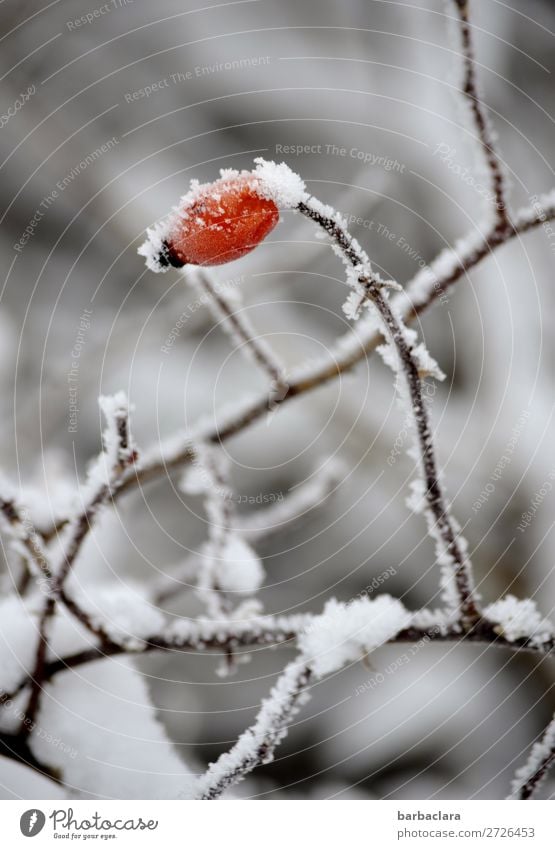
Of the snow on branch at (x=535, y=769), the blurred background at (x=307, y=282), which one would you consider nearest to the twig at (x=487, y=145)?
the blurred background at (x=307, y=282)

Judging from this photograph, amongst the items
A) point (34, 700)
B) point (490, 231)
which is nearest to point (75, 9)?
point (490, 231)

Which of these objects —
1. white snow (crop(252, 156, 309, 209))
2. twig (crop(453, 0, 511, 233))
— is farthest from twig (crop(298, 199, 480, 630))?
twig (crop(453, 0, 511, 233))

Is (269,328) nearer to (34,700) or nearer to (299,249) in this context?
(299,249)

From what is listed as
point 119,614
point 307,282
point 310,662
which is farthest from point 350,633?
point 307,282

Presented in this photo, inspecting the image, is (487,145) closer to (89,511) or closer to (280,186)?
(280,186)

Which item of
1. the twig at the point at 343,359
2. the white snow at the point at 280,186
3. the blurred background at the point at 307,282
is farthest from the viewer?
the blurred background at the point at 307,282

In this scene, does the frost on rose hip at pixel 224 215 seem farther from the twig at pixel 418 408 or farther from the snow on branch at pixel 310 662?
the snow on branch at pixel 310 662
